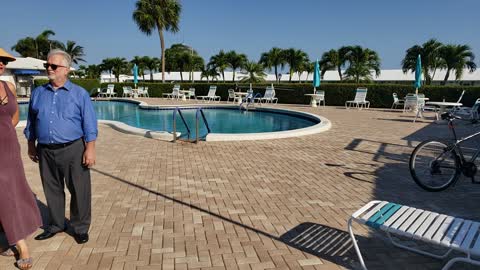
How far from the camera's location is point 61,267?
2721 mm

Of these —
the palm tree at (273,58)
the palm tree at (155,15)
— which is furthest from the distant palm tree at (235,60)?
the palm tree at (155,15)

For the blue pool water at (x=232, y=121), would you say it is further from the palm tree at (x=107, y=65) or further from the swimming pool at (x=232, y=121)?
the palm tree at (x=107, y=65)

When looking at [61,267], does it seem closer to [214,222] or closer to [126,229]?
[126,229]

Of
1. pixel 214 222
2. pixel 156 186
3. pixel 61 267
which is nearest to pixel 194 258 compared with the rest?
pixel 214 222

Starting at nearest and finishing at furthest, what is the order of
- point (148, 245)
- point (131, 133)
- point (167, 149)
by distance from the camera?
point (148, 245) → point (167, 149) → point (131, 133)

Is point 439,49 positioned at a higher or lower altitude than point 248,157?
higher

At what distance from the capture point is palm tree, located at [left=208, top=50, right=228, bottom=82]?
43891mm

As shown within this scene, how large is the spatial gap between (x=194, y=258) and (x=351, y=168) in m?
3.75

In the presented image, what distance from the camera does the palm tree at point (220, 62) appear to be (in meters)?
43.9

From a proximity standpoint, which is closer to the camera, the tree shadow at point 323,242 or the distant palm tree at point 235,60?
the tree shadow at point 323,242

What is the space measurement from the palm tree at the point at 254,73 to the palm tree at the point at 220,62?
18.7 feet

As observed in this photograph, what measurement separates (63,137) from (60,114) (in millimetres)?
191

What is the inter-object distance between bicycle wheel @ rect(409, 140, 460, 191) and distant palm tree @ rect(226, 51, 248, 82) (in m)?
38.2

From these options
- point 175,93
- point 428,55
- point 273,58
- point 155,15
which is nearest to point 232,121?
point 175,93
